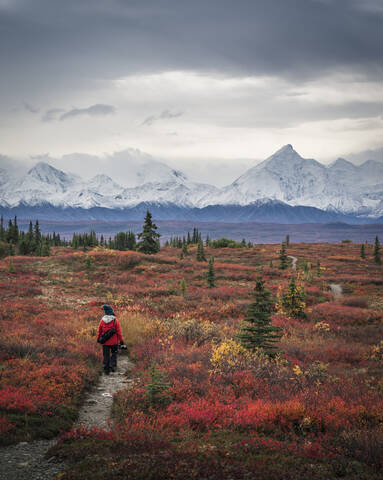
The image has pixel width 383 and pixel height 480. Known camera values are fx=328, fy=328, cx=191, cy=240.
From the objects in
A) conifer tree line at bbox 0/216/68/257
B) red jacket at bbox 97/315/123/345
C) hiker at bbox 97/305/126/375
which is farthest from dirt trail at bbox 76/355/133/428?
conifer tree line at bbox 0/216/68/257

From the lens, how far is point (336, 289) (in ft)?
106

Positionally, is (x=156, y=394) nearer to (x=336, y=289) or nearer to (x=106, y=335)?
(x=106, y=335)

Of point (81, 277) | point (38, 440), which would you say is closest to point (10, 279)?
point (81, 277)

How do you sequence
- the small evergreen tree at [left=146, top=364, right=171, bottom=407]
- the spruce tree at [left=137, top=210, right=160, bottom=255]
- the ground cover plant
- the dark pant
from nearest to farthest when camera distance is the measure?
1. the ground cover plant
2. the small evergreen tree at [left=146, top=364, right=171, bottom=407]
3. the dark pant
4. the spruce tree at [left=137, top=210, right=160, bottom=255]

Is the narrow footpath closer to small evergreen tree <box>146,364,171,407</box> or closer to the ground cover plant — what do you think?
the ground cover plant

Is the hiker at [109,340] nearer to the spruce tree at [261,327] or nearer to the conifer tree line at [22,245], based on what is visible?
the spruce tree at [261,327]

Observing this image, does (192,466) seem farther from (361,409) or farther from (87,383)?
(87,383)

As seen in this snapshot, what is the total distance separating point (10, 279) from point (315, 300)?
26223 millimetres

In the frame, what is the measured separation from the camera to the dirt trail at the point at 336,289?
2978 cm

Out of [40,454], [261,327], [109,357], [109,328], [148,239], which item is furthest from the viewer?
[148,239]

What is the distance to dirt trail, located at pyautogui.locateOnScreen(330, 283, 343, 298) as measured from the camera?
29781 millimetres

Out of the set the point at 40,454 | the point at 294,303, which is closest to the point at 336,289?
the point at 294,303

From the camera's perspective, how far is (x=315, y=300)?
26156 mm

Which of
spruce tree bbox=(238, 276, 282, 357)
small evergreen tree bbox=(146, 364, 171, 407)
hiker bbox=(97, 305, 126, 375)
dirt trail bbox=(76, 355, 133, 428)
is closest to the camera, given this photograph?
dirt trail bbox=(76, 355, 133, 428)
